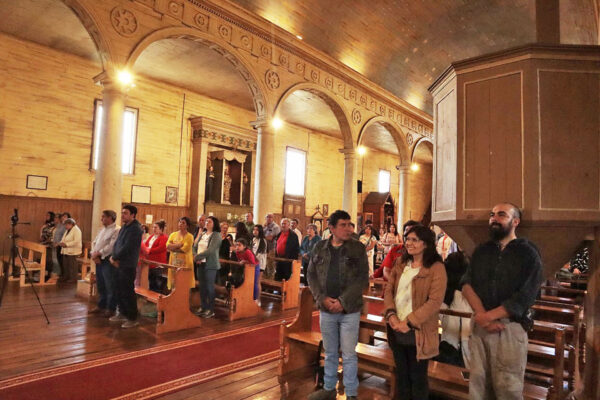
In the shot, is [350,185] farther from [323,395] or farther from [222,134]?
[323,395]

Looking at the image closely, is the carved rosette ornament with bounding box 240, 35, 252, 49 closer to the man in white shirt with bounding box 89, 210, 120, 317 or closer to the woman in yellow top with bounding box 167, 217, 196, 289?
the woman in yellow top with bounding box 167, 217, 196, 289

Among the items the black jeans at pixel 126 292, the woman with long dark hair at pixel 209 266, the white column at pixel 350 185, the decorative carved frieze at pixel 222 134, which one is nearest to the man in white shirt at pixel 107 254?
the black jeans at pixel 126 292

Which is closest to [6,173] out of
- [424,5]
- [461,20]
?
[424,5]

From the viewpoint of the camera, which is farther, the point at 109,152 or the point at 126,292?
the point at 109,152

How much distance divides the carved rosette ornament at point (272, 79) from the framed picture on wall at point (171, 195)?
480cm

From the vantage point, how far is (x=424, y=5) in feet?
33.9

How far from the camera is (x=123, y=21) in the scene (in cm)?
679

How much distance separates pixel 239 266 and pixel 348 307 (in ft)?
11.4

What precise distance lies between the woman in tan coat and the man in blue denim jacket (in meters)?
0.30

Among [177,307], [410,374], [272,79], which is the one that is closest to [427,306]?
[410,374]

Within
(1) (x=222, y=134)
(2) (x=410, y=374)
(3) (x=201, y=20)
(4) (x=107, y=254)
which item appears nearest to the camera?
(2) (x=410, y=374)

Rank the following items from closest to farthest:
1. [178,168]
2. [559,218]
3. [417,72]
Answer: [559,218] < [178,168] < [417,72]

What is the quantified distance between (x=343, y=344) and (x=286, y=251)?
4404 millimetres

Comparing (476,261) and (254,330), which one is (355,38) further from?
(476,261)
